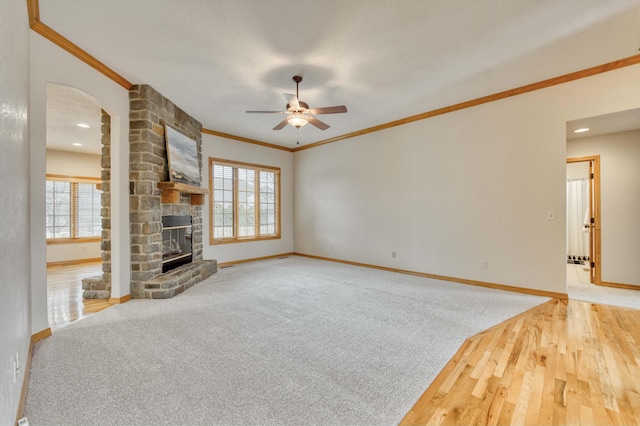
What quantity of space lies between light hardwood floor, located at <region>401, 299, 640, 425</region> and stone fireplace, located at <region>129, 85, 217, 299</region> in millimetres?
3647

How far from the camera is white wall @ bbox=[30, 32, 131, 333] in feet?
8.52

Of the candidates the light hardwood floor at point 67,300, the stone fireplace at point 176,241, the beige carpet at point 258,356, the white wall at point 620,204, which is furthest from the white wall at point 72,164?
the white wall at point 620,204

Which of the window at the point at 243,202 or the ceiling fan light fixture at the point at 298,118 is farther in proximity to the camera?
the window at the point at 243,202

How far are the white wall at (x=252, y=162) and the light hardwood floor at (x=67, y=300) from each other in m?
2.15

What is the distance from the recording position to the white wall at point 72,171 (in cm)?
670

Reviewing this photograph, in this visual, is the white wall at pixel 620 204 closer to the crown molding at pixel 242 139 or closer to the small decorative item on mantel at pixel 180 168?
the crown molding at pixel 242 139

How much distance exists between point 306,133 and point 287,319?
169 inches

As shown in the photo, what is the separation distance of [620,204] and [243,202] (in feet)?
22.8

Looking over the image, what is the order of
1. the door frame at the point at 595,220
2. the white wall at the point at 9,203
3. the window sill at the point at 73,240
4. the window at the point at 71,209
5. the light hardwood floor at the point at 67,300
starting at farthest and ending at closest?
the window at the point at 71,209 < the window sill at the point at 73,240 < the door frame at the point at 595,220 < the light hardwood floor at the point at 67,300 < the white wall at the point at 9,203

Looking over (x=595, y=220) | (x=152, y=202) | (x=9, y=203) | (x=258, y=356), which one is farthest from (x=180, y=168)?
(x=595, y=220)

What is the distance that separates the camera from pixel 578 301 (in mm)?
3652

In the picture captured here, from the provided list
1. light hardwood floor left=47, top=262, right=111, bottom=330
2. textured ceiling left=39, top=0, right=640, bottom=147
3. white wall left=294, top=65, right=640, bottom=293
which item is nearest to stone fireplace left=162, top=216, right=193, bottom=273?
light hardwood floor left=47, top=262, right=111, bottom=330

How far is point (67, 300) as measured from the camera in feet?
12.7

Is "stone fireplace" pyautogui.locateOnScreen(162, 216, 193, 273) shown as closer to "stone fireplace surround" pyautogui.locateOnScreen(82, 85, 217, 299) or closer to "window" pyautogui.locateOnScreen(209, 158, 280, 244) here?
"stone fireplace surround" pyautogui.locateOnScreen(82, 85, 217, 299)
